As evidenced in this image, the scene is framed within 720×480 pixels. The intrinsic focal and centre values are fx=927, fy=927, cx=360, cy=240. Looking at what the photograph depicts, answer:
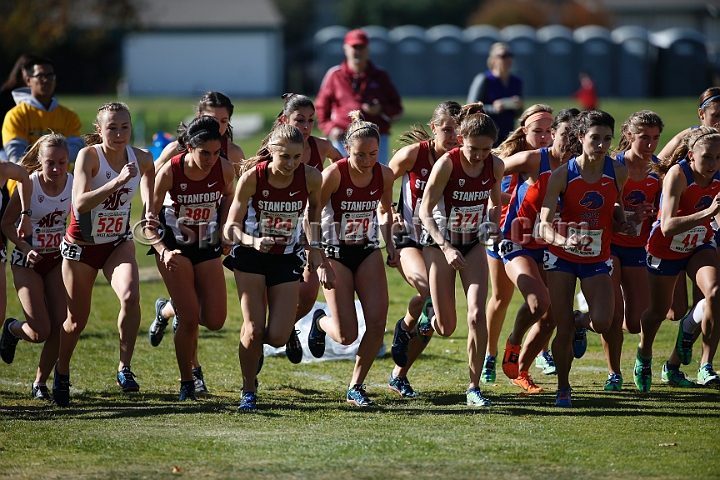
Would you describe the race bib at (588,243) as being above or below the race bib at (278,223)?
below

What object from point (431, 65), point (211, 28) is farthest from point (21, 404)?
point (211, 28)

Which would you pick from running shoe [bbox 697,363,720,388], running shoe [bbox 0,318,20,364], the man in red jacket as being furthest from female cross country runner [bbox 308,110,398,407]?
the man in red jacket

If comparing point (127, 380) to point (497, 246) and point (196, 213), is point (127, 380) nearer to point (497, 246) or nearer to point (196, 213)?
point (196, 213)

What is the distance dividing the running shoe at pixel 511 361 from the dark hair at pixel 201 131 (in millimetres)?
2639

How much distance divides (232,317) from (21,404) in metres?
3.36

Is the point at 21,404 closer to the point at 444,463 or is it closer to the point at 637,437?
the point at 444,463

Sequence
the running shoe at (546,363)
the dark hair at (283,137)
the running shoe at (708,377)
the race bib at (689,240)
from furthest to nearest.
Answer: the running shoe at (546,363)
the running shoe at (708,377)
the race bib at (689,240)
the dark hair at (283,137)

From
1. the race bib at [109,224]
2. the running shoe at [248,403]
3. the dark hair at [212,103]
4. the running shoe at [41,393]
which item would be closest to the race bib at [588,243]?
the running shoe at [248,403]

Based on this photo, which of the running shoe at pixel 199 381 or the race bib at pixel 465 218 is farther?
the running shoe at pixel 199 381

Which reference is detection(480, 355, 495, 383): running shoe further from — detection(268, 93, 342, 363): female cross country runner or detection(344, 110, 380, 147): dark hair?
detection(344, 110, 380, 147): dark hair

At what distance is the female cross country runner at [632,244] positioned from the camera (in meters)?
6.69

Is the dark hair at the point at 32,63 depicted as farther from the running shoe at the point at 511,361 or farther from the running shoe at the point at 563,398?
the running shoe at the point at 563,398

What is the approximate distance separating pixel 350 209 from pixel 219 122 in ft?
4.07

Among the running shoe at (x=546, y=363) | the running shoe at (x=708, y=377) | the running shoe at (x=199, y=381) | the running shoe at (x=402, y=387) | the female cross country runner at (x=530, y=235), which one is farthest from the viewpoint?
the running shoe at (x=546, y=363)
